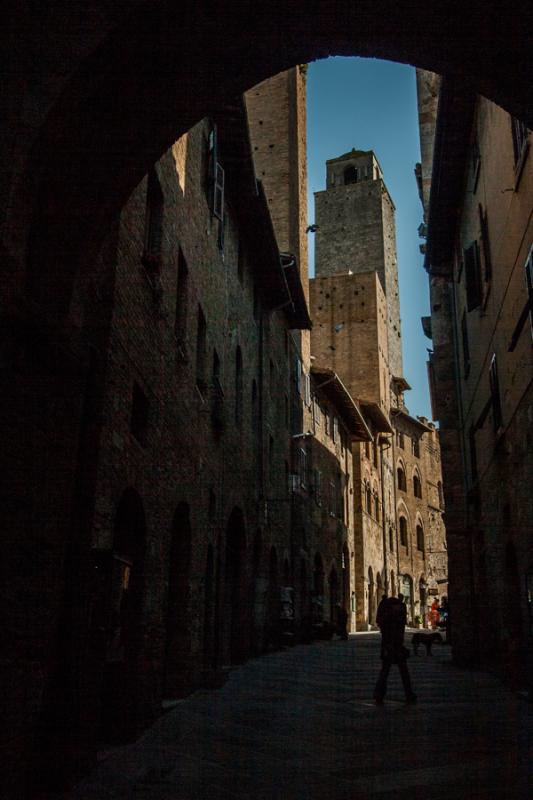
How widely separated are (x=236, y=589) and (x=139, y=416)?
24.4 feet

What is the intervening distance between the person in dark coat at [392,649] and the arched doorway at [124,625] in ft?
9.49

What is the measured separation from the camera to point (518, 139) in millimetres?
8922

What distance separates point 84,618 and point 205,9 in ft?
13.9

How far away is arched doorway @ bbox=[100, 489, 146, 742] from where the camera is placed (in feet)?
20.7

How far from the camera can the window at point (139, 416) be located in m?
7.66

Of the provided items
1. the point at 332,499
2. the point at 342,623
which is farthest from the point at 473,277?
the point at 332,499

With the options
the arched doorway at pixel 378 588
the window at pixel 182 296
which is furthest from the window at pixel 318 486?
the window at pixel 182 296

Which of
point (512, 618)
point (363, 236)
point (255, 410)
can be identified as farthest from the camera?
point (363, 236)

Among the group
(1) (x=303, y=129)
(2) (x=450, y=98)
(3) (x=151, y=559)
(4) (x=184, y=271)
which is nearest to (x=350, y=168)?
(1) (x=303, y=129)

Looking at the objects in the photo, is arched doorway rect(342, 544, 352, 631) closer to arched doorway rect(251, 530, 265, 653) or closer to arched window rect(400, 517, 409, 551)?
arched window rect(400, 517, 409, 551)

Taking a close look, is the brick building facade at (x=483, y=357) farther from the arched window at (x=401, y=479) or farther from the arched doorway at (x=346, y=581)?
the arched window at (x=401, y=479)

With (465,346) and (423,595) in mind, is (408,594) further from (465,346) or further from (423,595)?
(465,346)

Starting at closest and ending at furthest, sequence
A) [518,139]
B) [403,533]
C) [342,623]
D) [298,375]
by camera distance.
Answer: [518,139]
[298,375]
[342,623]
[403,533]

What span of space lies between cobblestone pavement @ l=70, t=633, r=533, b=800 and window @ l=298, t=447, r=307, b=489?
1167 centimetres
